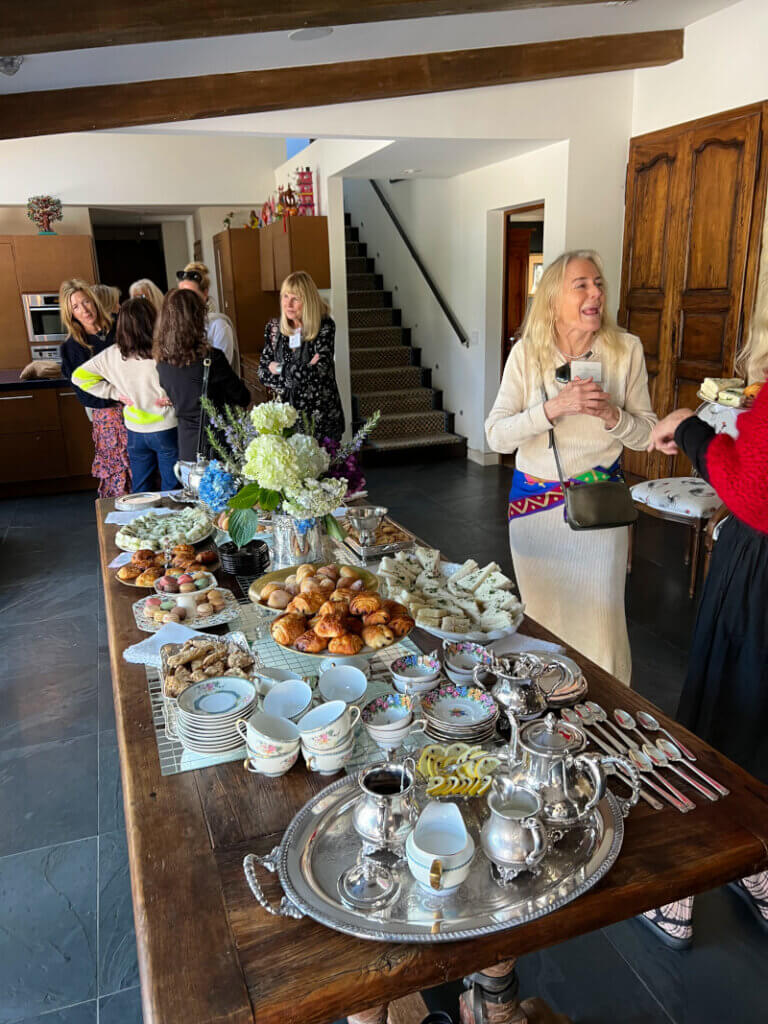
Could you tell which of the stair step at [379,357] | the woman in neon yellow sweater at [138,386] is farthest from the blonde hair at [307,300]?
the stair step at [379,357]

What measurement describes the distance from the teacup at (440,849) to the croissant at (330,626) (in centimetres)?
47

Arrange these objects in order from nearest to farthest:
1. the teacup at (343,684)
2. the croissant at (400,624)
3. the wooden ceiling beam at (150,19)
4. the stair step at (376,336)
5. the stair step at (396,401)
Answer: the teacup at (343,684), the croissant at (400,624), the wooden ceiling beam at (150,19), the stair step at (396,401), the stair step at (376,336)

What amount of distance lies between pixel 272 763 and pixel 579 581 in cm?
131

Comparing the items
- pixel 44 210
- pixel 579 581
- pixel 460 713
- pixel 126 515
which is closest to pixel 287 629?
pixel 460 713

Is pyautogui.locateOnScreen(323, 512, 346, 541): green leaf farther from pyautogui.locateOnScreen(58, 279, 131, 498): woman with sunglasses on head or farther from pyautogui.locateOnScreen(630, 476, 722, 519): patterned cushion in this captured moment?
pyautogui.locateOnScreen(58, 279, 131, 498): woman with sunglasses on head

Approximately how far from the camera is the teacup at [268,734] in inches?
45.8

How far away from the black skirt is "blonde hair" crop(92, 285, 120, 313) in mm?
3933

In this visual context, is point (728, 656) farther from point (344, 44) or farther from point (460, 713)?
point (344, 44)

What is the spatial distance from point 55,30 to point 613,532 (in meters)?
2.59

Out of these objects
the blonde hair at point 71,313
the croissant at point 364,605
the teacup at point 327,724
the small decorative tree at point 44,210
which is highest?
the small decorative tree at point 44,210

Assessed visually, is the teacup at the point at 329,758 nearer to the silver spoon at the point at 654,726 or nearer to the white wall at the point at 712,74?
the silver spoon at the point at 654,726

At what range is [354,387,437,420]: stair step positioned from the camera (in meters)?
7.34

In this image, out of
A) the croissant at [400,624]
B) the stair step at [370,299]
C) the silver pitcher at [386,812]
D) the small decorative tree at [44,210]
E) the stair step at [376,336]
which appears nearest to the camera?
the silver pitcher at [386,812]

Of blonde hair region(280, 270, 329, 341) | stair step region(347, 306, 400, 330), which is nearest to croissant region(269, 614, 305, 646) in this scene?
blonde hair region(280, 270, 329, 341)
